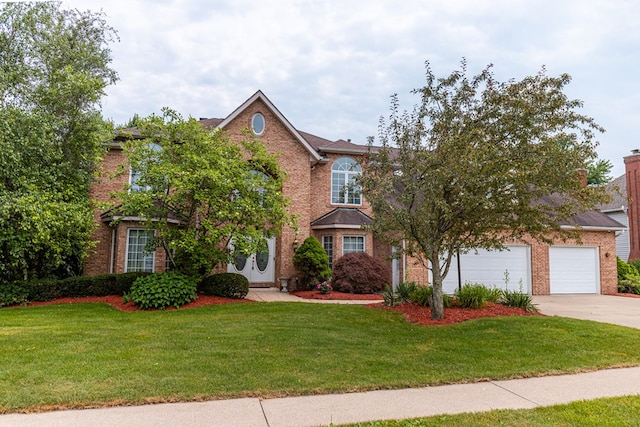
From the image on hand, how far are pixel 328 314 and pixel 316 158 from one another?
27.6 ft

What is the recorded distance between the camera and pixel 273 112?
1645cm

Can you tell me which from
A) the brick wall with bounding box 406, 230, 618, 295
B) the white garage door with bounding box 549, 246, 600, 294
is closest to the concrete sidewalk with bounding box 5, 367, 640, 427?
the brick wall with bounding box 406, 230, 618, 295

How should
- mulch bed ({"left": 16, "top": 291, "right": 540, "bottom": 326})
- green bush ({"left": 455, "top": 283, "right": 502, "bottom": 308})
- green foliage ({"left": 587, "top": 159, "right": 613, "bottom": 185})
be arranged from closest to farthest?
mulch bed ({"left": 16, "top": 291, "right": 540, "bottom": 326}), green bush ({"left": 455, "top": 283, "right": 502, "bottom": 308}), green foliage ({"left": 587, "top": 159, "right": 613, "bottom": 185})

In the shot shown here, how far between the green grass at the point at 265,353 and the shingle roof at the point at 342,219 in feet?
21.2

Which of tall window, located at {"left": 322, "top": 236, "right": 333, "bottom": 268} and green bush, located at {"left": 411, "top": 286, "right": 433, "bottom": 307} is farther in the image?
tall window, located at {"left": 322, "top": 236, "right": 333, "bottom": 268}

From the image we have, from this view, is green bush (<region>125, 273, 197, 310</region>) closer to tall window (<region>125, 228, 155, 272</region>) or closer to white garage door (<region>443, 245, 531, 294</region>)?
tall window (<region>125, 228, 155, 272</region>)

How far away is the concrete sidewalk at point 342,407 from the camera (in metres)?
4.02

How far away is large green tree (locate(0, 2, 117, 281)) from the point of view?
38.1 feet

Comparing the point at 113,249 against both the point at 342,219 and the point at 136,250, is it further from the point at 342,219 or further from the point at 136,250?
the point at 342,219

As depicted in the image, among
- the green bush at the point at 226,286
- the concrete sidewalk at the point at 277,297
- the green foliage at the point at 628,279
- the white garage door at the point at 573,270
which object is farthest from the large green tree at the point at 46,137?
the green foliage at the point at 628,279

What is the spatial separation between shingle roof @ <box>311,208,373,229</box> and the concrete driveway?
6.84m

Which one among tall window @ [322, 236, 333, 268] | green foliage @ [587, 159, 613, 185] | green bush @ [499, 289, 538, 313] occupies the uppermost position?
green foliage @ [587, 159, 613, 185]

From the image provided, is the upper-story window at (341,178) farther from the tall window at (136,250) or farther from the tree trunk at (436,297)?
the tree trunk at (436,297)

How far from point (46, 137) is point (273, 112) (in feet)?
25.8
